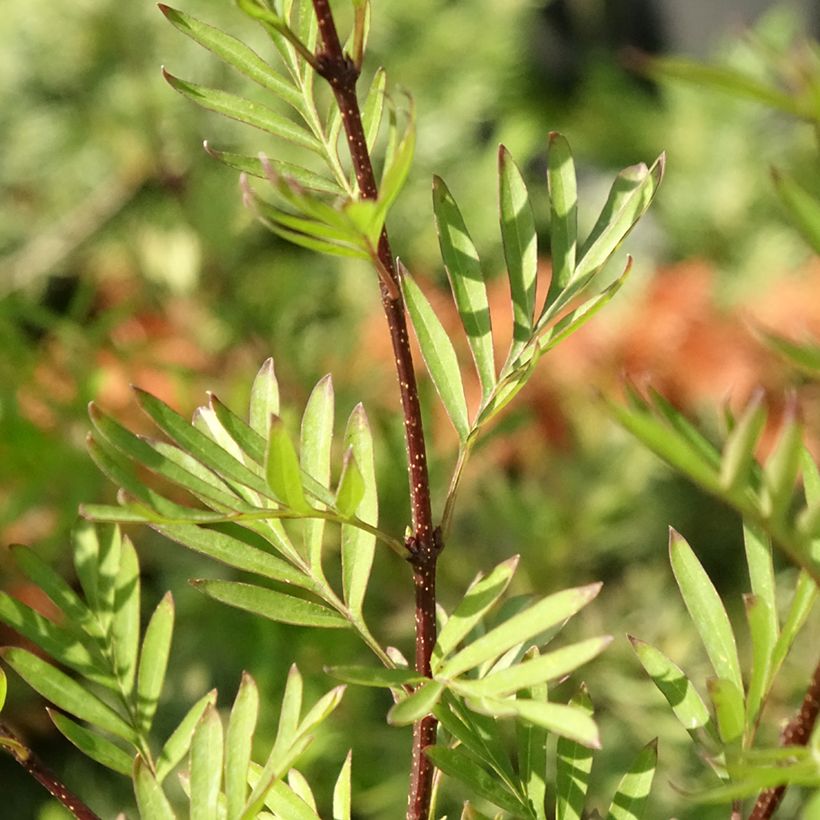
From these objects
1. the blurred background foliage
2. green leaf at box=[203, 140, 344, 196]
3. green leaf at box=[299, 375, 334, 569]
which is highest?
green leaf at box=[203, 140, 344, 196]

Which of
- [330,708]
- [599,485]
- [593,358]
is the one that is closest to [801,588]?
[330,708]

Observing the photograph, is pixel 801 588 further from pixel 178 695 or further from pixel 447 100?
pixel 447 100

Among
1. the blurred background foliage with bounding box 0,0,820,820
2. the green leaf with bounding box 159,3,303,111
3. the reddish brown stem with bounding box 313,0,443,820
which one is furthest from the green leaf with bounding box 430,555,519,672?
the blurred background foliage with bounding box 0,0,820,820

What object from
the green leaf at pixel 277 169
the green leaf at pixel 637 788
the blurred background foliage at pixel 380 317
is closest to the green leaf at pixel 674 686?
the green leaf at pixel 637 788

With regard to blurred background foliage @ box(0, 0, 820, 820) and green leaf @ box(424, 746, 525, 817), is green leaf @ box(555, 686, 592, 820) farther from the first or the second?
blurred background foliage @ box(0, 0, 820, 820)

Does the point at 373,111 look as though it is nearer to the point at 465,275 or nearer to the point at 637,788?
the point at 465,275

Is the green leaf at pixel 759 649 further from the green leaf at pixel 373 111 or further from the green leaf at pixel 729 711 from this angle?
the green leaf at pixel 373 111

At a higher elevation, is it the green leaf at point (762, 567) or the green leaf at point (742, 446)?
the green leaf at point (742, 446)
